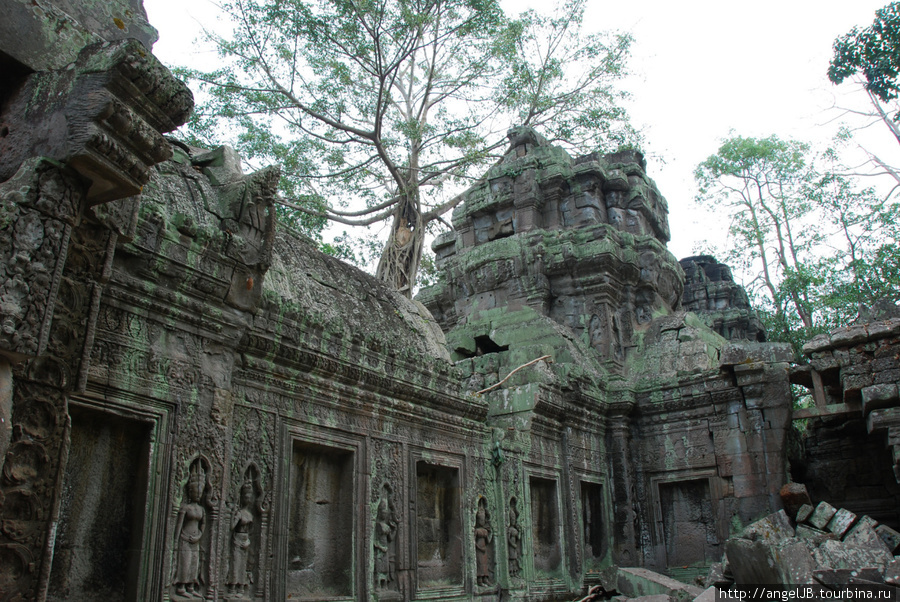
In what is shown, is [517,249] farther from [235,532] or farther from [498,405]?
[235,532]

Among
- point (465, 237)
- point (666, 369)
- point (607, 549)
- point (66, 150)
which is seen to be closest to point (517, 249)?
point (465, 237)

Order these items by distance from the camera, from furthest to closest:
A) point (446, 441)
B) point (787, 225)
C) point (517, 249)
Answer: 1. point (787, 225)
2. point (517, 249)
3. point (446, 441)

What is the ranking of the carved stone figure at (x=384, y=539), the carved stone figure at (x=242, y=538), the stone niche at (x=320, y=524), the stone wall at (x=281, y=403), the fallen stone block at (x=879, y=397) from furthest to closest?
the fallen stone block at (x=879, y=397) < the carved stone figure at (x=384, y=539) < the stone niche at (x=320, y=524) < the carved stone figure at (x=242, y=538) < the stone wall at (x=281, y=403)

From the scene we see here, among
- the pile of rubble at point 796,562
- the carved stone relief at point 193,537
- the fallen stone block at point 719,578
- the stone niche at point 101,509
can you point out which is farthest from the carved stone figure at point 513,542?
the stone niche at point 101,509

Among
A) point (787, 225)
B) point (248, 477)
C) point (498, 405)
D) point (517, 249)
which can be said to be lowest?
point (248, 477)

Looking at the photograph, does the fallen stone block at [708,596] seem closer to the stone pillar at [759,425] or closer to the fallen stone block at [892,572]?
the fallen stone block at [892,572]

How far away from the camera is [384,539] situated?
6.95 meters

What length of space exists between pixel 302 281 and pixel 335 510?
2.20 metres

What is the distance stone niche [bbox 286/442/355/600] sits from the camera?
6.23m

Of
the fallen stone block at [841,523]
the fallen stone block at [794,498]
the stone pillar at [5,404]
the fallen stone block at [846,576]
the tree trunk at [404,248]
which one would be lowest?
the fallen stone block at [846,576]

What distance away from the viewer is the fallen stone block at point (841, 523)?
28.1ft

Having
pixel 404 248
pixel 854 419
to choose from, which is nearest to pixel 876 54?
pixel 854 419

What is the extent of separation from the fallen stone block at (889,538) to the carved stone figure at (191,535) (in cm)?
752

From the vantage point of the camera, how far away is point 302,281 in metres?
6.86
